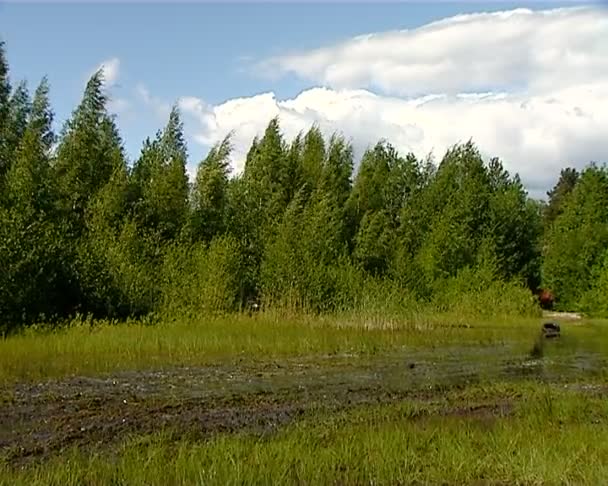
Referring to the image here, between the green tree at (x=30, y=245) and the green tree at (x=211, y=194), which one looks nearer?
the green tree at (x=30, y=245)

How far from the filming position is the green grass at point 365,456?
863cm

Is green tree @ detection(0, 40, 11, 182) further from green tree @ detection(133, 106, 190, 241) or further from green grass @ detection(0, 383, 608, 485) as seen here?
green grass @ detection(0, 383, 608, 485)

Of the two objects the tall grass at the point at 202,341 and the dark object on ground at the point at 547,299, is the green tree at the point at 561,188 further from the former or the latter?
the tall grass at the point at 202,341

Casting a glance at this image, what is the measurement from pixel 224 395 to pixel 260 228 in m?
28.5

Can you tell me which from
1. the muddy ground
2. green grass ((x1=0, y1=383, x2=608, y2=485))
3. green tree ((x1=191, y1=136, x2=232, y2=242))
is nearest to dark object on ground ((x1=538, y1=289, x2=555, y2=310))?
green tree ((x1=191, y1=136, x2=232, y2=242))

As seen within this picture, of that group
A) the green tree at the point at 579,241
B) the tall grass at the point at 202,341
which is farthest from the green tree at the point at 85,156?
the green tree at the point at 579,241

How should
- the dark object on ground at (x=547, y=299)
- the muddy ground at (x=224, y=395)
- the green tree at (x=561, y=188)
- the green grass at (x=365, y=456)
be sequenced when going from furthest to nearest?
1. the green tree at (x=561, y=188)
2. the dark object on ground at (x=547, y=299)
3. the muddy ground at (x=224, y=395)
4. the green grass at (x=365, y=456)

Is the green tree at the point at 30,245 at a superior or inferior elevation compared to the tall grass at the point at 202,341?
superior

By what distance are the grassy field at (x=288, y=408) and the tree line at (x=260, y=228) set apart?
3473mm

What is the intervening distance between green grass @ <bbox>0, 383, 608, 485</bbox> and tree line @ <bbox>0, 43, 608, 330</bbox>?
16.0 m

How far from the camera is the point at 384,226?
55156 mm

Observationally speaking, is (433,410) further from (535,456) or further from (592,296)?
(592,296)

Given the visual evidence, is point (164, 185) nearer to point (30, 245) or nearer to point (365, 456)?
point (30, 245)

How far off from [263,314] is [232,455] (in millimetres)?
21441
